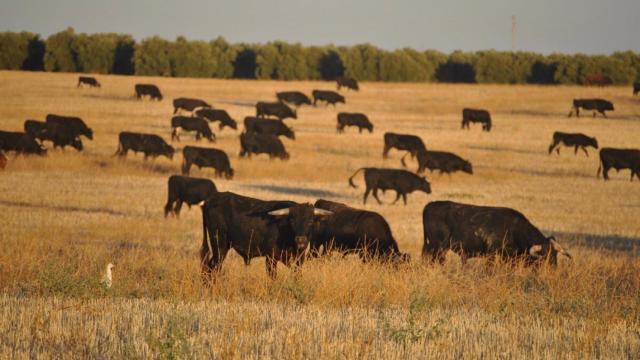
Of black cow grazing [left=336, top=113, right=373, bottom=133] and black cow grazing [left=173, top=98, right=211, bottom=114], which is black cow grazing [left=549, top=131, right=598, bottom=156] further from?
black cow grazing [left=173, top=98, right=211, bottom=114]

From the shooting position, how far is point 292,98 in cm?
6238

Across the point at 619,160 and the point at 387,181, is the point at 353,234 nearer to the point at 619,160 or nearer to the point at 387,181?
the point at 387,181

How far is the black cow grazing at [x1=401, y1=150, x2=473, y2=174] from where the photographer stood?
1305 inches

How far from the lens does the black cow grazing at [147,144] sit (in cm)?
3350

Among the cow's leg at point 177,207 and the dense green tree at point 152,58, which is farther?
the dense green tree at point 152,58

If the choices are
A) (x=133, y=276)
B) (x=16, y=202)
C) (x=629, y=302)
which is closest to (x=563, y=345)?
(x=629, y=302)

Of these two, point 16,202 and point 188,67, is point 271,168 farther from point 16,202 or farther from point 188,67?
point 188,67

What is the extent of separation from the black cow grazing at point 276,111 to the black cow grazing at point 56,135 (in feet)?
60.6

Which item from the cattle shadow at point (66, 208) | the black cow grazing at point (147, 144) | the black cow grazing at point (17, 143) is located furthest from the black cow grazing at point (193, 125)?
the cattle shadow at point (66, 208)

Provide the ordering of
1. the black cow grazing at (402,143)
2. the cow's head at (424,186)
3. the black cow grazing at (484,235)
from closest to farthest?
the black cow grazing at (484,235) < the cow's head at (424,186) < the black cow grazing at (402,143)

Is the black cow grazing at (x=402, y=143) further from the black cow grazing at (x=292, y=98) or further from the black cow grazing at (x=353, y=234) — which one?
the black cow grazing at (x=353, y=234)

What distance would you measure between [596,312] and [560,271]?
3.01 meters

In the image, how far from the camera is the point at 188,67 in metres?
88.8

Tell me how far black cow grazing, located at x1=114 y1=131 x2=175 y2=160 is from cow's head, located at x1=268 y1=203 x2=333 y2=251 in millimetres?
22456
